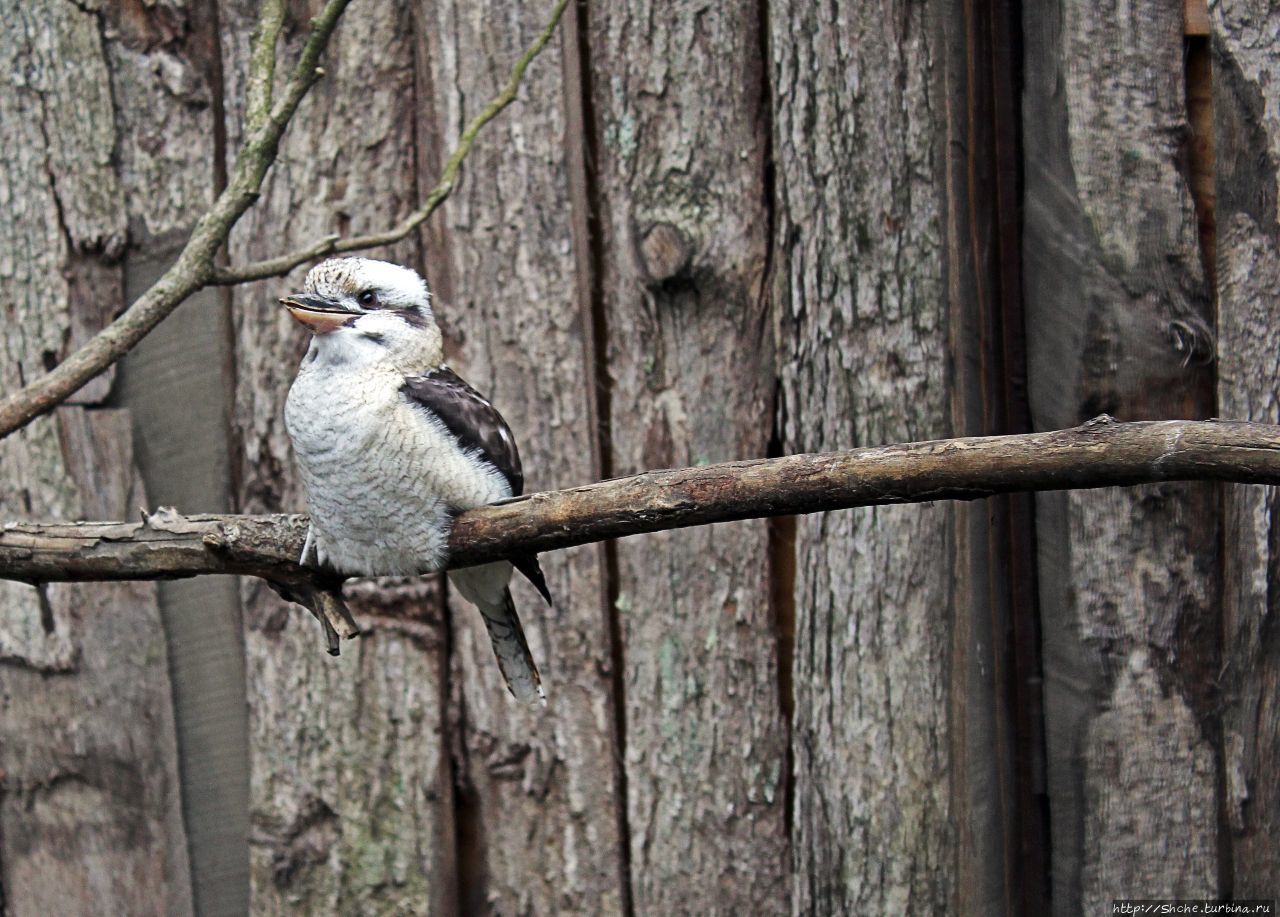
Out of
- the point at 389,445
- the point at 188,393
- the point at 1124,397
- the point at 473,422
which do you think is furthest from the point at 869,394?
the point at 188,393

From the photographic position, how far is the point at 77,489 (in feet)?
9.71

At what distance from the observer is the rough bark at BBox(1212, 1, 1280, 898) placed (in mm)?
2395

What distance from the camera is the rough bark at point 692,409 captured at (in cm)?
272

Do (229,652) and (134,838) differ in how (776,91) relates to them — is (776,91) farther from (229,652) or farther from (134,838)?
(134,838)

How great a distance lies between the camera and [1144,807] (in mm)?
2559


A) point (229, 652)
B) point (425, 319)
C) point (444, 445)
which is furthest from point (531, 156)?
point (229, 652)

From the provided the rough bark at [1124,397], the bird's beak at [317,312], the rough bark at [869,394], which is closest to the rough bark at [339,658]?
the bird's beak at [317,312]

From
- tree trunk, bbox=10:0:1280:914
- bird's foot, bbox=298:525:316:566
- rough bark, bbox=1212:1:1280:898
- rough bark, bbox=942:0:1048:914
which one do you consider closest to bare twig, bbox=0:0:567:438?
bird's foot, bbox=298:525:316:566

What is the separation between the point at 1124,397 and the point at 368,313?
1.40 metres

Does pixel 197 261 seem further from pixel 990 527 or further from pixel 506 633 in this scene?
pixel 990 527

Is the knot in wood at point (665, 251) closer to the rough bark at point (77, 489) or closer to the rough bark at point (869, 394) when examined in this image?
the rough bark at point (869, 394)

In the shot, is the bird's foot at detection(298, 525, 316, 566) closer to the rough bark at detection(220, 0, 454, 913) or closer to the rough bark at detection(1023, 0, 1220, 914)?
the rough bark at detection(220, 0, 454, 913)

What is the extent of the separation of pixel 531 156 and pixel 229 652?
128 cm

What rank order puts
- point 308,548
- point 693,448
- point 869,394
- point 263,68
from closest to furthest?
point 308,548, point 263,68, point 869,394, point 693,448
